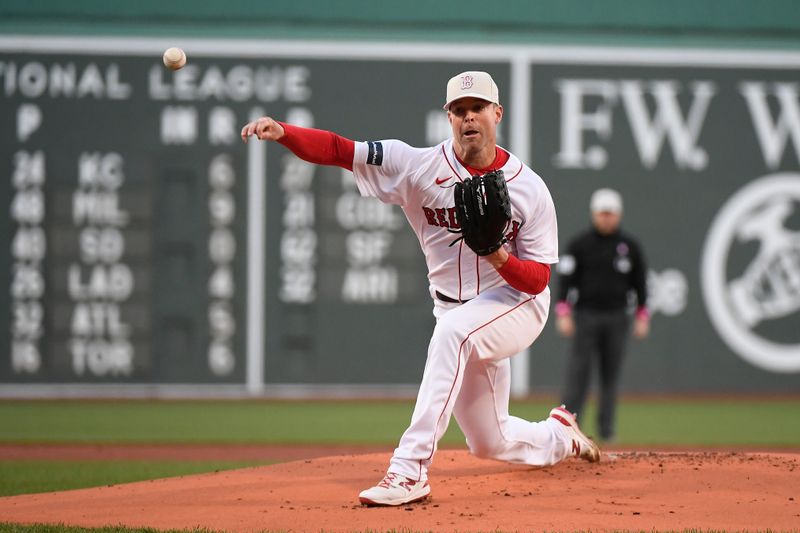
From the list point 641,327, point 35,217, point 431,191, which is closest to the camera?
point 431,191

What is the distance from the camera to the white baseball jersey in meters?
4.69

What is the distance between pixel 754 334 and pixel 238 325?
189 inches

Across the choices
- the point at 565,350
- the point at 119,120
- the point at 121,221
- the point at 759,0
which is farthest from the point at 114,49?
the point at 759,0

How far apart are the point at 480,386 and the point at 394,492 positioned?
724mm

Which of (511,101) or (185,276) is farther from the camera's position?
(511,101)

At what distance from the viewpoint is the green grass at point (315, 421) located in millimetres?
8242

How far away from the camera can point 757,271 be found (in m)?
10.9

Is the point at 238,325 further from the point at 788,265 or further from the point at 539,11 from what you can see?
the point at 788,265

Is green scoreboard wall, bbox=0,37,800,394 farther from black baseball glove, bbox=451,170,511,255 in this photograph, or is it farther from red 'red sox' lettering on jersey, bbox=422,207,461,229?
black baseball glove, bbox=451,170,511,255

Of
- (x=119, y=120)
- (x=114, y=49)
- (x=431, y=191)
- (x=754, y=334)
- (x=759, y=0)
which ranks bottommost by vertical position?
(x=754, y=334)

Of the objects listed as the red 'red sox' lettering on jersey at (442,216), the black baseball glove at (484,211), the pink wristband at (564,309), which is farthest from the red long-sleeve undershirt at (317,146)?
the pink wristband at (564,309)

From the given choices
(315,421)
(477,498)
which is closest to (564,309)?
(315,421)

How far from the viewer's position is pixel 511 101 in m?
10.8

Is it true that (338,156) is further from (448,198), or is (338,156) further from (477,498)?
(477,498)
